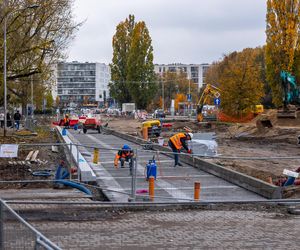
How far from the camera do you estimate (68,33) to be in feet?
111

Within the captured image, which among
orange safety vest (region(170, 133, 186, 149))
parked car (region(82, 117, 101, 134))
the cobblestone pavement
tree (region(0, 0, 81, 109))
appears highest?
tree (region(0, 0, 81, 109))

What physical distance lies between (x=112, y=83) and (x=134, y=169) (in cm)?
8879

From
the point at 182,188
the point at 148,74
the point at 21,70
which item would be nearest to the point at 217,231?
the point at 182,188

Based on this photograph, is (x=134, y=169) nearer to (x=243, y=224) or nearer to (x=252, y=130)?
(x=243, y=224)

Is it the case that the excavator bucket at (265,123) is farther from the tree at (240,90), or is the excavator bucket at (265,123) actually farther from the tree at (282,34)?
the tree at (282,34)

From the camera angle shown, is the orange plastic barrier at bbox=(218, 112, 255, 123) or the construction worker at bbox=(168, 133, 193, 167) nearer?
the construction worker at bbox=(168, 133, 193, 167)

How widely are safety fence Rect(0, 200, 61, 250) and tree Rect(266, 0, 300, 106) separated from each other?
5493cm

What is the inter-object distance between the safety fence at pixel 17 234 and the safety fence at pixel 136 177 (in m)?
7.31

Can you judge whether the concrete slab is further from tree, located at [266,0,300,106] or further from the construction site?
tree, located at [266,0,300,106]

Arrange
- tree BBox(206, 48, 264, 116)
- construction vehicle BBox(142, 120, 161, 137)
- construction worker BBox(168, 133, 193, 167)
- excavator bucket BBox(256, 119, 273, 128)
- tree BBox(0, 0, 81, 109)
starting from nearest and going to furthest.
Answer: construction worker BBox(168, 133, 193, 167), tree BBox(0, 0, 81, 109), construction vehicle BBox(142, 120, 161, 137), excavator bucket BBox(256, 119, 273, 128), tree BBox(206, 48, 264, 116)

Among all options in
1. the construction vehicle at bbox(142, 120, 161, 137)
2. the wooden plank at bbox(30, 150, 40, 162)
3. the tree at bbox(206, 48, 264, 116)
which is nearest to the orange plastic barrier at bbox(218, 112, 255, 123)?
the tree at bbox(206, 48, 264, 116)

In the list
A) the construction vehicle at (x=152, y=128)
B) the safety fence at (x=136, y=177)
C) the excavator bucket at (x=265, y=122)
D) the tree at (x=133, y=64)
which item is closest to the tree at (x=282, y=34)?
the excavator bucket at (x=265, y=122)

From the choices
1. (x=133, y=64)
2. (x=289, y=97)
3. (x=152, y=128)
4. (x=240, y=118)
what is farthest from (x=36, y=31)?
(x=133, y=64)

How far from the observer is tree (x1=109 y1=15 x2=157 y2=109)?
94.2 meters
